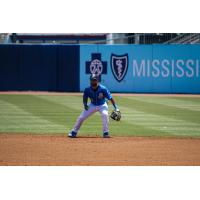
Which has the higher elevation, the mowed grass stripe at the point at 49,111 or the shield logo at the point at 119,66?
the shield logo at the point at 119,66

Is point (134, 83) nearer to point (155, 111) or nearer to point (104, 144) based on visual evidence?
point (155, 111)

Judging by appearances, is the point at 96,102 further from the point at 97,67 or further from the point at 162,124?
the point at 97,67

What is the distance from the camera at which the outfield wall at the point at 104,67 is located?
3634 cm

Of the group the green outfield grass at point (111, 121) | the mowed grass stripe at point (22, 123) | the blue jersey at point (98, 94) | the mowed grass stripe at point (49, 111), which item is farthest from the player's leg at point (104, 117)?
the mowed grass stripe at point (22, 123)

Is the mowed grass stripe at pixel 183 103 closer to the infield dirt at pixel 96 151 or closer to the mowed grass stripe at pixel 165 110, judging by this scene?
the mowed grass stripe at pixel 165 110

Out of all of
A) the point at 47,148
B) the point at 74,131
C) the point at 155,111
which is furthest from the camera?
the point at 155,111

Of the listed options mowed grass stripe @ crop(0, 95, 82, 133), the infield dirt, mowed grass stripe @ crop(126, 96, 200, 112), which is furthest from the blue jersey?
mowed grass stripe @ crop(126, 96, 200, 112)

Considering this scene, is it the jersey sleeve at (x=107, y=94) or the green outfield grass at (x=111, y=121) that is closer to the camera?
the jersey sleeve at (x=107, y=94)

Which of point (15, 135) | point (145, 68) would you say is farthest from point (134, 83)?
Result: point (15, 135)

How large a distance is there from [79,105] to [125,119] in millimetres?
5915

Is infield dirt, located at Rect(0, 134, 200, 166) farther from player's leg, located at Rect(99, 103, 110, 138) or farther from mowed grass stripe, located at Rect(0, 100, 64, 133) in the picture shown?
mowed grass stripe, located at Rect(0, 100, 64, 133)

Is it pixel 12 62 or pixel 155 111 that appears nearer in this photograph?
pixel 155 111

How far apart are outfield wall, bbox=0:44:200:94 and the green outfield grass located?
5.72 meters

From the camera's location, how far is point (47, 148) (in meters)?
14.6
